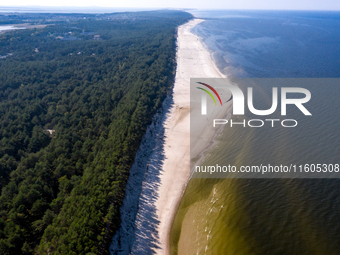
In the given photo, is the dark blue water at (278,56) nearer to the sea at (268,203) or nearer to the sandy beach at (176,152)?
the sandy beach at (176,152)

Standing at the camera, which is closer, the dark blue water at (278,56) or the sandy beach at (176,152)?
the sandy beach at (176,152)

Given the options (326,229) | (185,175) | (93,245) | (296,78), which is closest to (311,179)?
(326,229)

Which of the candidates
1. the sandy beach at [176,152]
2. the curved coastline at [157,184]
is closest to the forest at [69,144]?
the curved coastline at [157,184]

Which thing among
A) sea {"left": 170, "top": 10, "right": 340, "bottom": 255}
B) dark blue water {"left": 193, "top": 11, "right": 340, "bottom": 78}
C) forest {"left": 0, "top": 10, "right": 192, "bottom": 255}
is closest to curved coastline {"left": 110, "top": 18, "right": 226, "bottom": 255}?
sea {"left": 170, "top": 10, "right": 340, "bottom": 255}

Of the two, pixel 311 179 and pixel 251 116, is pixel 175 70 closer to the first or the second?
pixel 251 116

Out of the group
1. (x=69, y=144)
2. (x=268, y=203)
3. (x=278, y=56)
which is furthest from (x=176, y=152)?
(x=278, y=56)

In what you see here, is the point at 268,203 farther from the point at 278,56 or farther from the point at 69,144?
the point at 278,56
